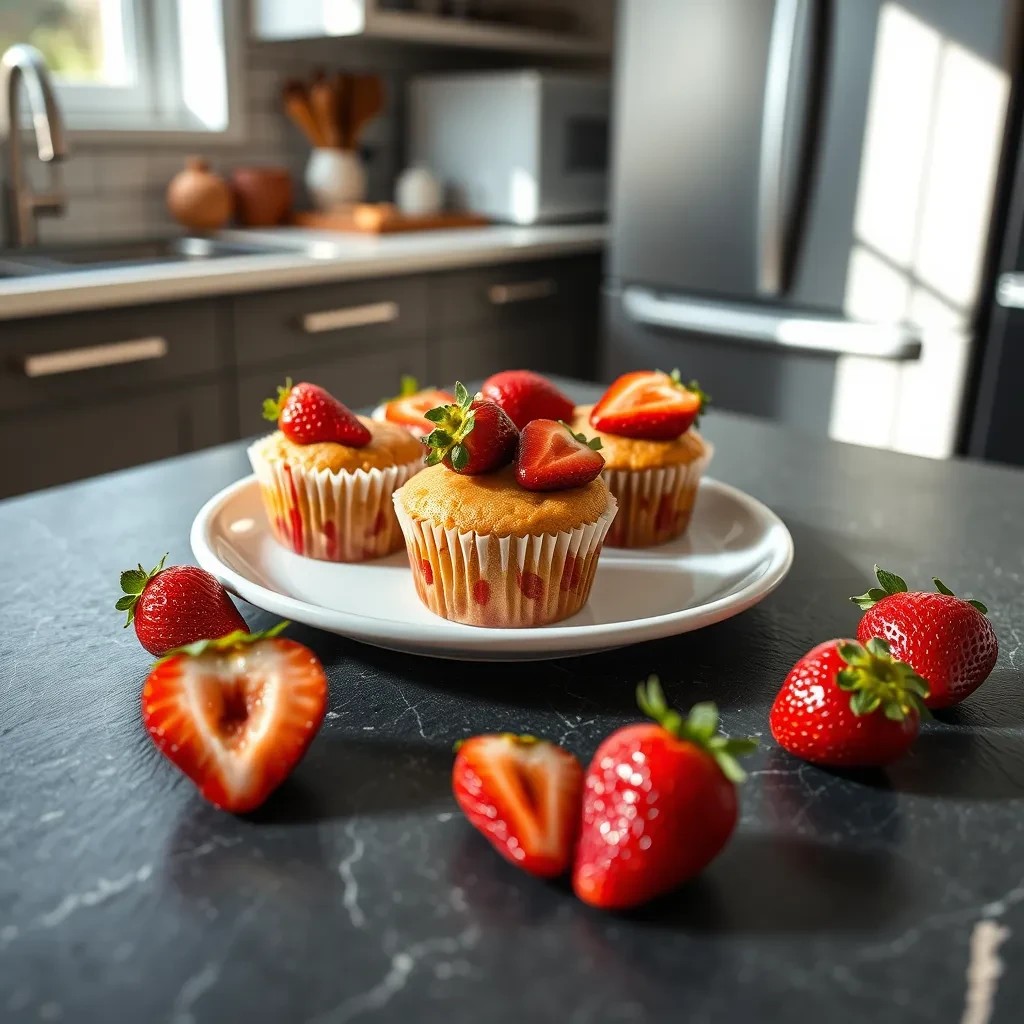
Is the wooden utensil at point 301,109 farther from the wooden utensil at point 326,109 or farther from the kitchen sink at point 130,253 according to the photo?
the kitchen sink at point 130,253

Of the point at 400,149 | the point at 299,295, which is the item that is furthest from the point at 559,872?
the point at 400,149

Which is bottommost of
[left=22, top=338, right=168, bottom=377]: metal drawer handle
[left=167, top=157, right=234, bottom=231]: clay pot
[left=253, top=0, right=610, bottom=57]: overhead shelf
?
[left=22, top=338, right=168, bottom=377]: metal drawer handle

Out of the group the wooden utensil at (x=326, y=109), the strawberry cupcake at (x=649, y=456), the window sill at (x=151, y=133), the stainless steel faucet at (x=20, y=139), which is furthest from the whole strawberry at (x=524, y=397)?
the wooden utensil at (x=326, y=109)

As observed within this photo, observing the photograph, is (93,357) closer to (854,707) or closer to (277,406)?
(277,406)

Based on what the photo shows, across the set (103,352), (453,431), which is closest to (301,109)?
(103,352)

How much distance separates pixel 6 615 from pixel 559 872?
0.51 metres

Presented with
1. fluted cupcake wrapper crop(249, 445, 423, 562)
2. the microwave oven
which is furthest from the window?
fluted cupcake wrapper crop(249, 445, 423, 562)

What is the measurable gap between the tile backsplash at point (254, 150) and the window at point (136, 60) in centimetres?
7

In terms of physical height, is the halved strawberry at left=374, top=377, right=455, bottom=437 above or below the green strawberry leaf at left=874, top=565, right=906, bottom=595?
above

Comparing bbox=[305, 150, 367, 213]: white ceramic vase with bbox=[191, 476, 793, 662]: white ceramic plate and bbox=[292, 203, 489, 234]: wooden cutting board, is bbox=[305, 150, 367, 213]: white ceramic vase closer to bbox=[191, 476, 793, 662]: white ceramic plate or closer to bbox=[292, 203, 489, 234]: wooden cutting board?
bbox=[292, 203, 489, 234]: wooden cutting board

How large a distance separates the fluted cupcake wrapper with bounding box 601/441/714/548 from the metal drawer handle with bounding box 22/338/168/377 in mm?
1270

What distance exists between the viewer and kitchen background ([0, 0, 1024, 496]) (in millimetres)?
2062

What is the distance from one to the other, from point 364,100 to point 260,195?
388 millimetres

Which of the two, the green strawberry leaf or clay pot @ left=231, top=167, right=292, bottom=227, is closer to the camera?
the green strawberry leaf
